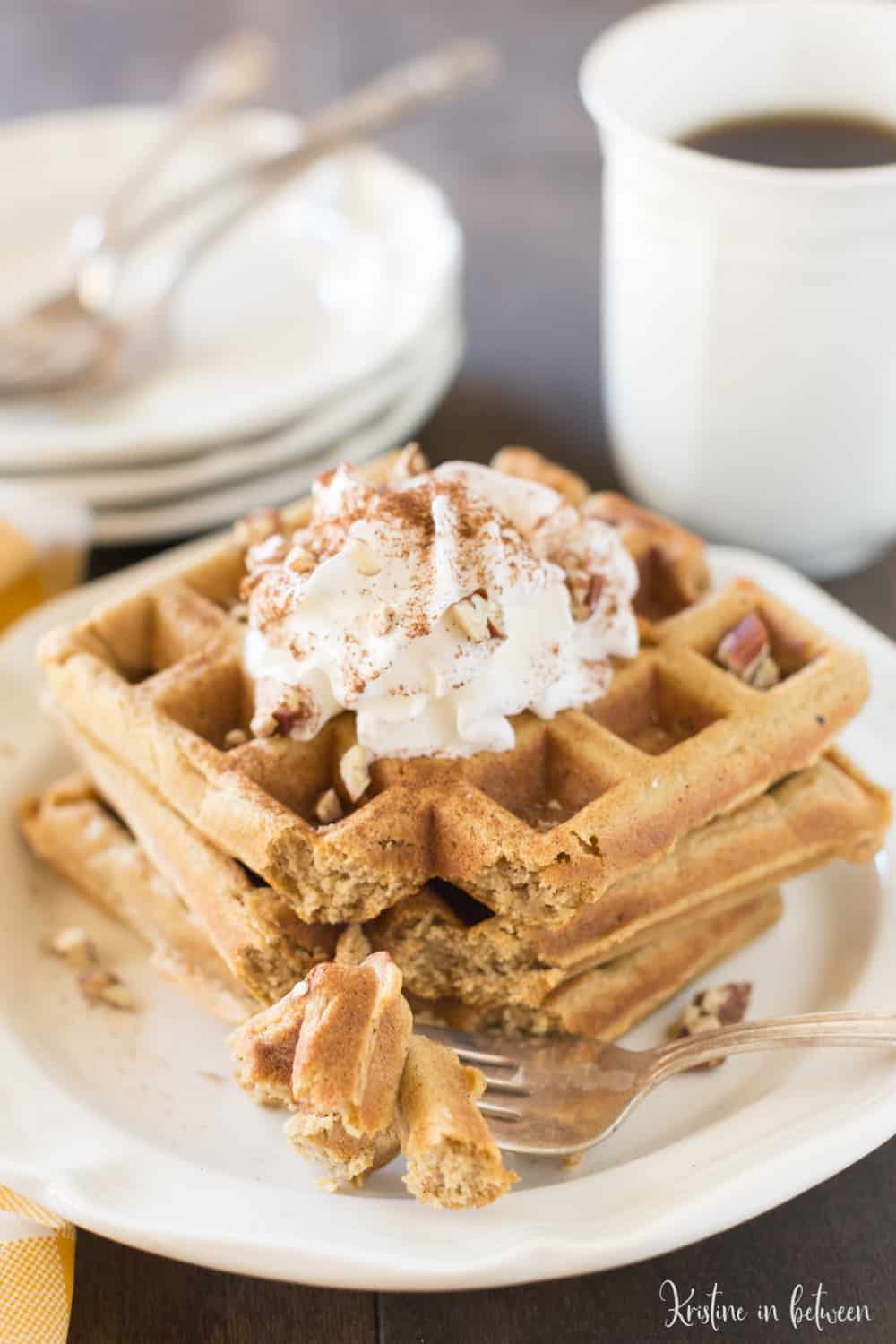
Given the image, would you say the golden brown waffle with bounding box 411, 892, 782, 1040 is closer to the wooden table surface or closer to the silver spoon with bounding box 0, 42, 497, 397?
the wooden table surface

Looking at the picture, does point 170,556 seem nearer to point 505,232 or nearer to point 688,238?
point 688,238

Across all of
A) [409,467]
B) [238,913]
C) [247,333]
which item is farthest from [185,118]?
[238,913]

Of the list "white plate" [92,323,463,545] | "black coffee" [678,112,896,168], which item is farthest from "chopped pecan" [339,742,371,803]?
"black coffee" [678,112,896,168]

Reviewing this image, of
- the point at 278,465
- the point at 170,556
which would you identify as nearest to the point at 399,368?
the point at 278,465

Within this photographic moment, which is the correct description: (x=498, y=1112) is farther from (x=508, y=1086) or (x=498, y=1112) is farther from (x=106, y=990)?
(x=106, y=990)

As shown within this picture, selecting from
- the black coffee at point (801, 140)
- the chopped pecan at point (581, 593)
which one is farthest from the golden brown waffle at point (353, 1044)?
the black coffee at point (801, 140)

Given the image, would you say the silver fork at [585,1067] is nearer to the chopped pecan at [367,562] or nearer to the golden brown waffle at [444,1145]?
the golden brown waffle at [444,1145]
